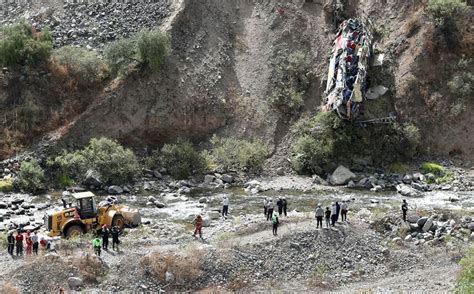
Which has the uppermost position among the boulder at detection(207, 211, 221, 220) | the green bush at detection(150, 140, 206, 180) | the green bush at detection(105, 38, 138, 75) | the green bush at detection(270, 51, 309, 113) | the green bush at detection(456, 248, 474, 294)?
the green bush at detection(105, 38, 138, 75)

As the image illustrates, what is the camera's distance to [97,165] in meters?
42.8

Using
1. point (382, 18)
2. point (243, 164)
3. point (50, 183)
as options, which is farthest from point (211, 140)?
point (382, 18)

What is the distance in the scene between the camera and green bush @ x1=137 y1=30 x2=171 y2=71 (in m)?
45.7

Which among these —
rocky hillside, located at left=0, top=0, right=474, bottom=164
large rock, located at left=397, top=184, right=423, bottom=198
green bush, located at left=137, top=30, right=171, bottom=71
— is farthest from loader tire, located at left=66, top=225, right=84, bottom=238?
large rock, located at left=397, top=184, right=423, bottom=198

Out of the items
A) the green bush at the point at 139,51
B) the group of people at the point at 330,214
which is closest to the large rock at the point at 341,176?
the group of people at the point at 330,214

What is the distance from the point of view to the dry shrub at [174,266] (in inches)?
1124

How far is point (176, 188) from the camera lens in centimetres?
4291

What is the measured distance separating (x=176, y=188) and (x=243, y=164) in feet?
16.0

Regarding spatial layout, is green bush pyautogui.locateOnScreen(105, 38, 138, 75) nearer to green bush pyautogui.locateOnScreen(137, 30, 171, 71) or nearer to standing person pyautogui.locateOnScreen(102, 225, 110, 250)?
green bush pyautogui.locateOnScreen(137, 30, 171, 71)

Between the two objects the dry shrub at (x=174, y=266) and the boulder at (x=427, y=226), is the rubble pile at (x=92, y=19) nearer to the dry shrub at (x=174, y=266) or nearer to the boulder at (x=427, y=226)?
the dry shrub at (x=174, y=266)

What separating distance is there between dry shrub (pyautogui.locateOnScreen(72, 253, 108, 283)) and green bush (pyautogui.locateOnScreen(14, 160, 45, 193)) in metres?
14.0

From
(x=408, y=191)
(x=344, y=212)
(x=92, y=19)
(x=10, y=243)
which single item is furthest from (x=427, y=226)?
(x=92, y=19)

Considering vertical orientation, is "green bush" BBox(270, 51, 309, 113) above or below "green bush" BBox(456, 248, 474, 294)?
above

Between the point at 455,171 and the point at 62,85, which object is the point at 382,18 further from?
the point at 62,85
